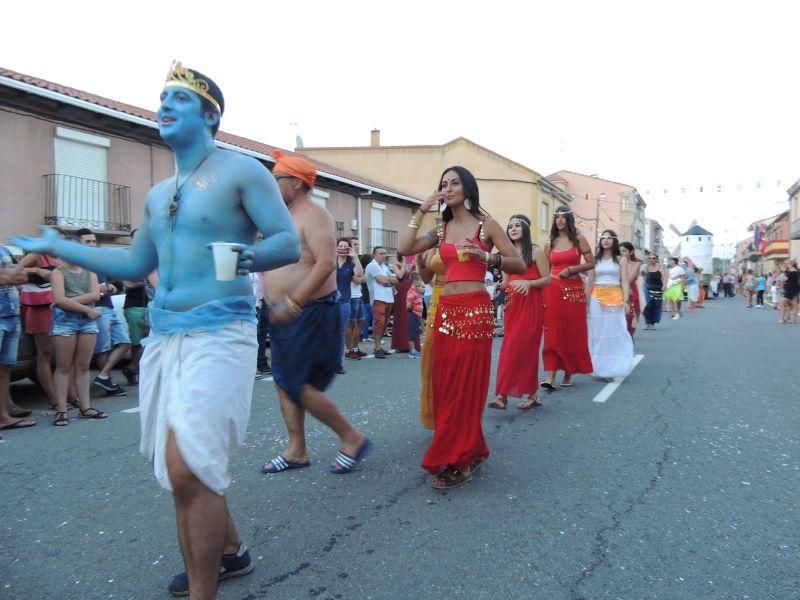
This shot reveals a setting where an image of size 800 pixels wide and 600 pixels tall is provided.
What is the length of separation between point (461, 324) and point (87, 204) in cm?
1263

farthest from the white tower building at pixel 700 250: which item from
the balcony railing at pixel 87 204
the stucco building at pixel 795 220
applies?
the balcony railing at pixel 87 204

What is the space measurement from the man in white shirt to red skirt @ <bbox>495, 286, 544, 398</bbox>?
453 centimetres

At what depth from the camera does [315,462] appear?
4297 millimetres

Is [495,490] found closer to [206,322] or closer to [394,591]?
[394,591]

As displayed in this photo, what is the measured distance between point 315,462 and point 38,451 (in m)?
2.10

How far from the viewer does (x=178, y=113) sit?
7.79 ft

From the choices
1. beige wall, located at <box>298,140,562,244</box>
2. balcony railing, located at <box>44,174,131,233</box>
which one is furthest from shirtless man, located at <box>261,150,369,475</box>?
beige wall, located at <box>298,140,562,244</box>

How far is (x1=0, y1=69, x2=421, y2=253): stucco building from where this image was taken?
41.8ft

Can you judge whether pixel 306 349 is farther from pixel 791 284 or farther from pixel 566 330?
pixel 791 284

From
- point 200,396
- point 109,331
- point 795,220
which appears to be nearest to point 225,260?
point 200,396

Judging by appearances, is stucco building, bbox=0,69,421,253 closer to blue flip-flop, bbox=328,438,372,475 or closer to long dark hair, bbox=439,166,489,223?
blue flip-flop, bbox=328,438,372,475

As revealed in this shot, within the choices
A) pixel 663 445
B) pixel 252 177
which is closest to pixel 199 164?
pixel 252 177

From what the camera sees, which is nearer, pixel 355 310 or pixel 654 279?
pixel 355 310

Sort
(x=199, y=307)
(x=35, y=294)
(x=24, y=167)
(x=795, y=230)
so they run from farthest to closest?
(x=795, y=230) < (x=24, y=167) < (x=35, y=294) < (x=199, y=307)
